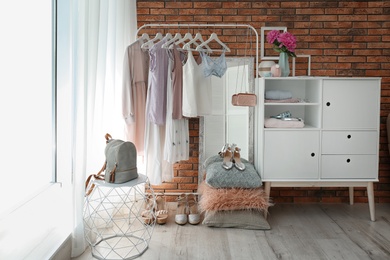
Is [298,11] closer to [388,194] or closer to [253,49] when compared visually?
[253,49]

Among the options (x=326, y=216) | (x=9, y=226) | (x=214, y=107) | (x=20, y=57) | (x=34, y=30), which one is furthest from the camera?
(x=214, y=107)

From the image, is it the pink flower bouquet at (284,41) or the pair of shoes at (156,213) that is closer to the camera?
the pair of shoes at (156,213)

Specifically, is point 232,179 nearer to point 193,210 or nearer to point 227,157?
point 227,157

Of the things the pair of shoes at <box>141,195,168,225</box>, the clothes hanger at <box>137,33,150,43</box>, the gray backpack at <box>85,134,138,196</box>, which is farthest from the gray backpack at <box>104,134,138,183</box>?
the clothes hanger at <box>137,33,150,43</box>

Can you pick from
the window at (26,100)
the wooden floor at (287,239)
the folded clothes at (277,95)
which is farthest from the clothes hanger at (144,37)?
the wooden floor at (287,239)

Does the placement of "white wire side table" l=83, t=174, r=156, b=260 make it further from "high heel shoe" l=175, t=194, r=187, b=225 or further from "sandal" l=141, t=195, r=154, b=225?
"high heel shoe" l=175, t=194, r=187, b=225

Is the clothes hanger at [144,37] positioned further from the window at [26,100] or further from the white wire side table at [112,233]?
the white wire side table at [112,233]

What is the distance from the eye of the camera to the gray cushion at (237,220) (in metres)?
3.03

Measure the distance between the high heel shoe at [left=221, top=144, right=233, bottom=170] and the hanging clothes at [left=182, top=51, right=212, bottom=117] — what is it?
0.37 meters

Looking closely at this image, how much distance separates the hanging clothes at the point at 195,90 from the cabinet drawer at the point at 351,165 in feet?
3.68

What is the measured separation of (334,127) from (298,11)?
1262 millimetres

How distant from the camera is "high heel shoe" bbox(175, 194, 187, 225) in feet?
10.3

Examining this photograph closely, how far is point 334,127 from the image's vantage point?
3.19 m

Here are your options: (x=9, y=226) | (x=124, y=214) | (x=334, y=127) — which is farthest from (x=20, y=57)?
(x=334, y=127)
